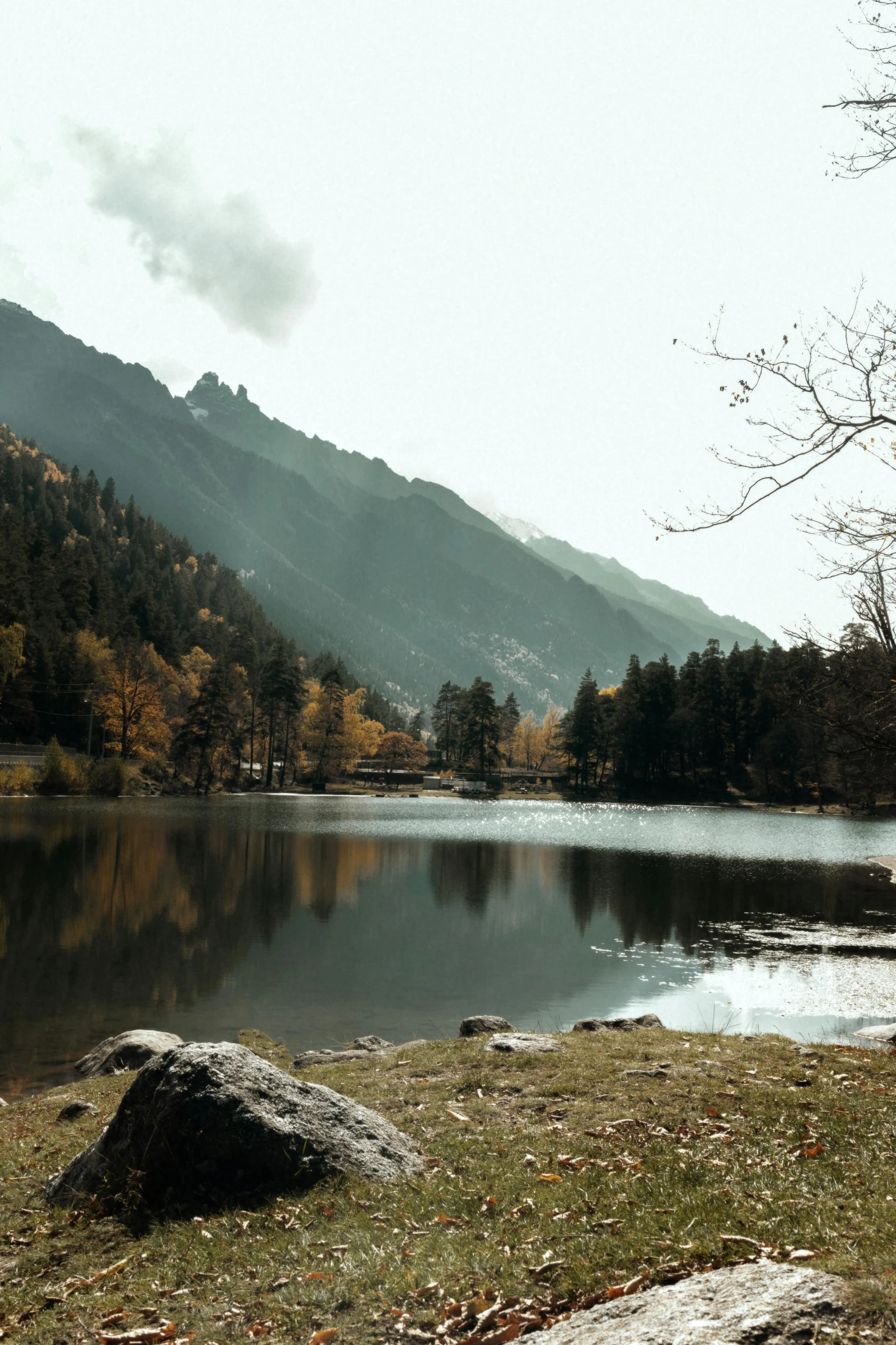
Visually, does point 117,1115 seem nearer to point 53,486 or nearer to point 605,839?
point 605,839

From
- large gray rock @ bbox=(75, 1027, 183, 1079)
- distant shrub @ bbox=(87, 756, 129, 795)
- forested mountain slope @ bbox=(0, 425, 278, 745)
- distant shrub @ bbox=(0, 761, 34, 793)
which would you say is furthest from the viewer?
forested mountain slope @ bbox=(0, 425, 278, 745)

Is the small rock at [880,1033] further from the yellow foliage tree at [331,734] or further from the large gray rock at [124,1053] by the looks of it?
the yellow foliage tree at [331,734]

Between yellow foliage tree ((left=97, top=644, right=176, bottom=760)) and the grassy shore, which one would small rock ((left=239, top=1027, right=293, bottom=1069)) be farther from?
yellow foliage tree ((left=97, top=644, right=176, bottom=760))

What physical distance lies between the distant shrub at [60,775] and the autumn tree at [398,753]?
53.9 meters

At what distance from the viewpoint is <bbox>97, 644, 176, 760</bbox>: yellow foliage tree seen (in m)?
82.2

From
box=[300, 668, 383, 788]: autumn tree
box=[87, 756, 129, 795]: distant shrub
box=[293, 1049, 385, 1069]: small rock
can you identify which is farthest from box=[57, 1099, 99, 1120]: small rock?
box=[300, 668, 383, 788]: autumn tree

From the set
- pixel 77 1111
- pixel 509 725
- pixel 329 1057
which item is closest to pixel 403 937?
pixel 329 1057

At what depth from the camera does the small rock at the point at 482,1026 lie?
530 inches

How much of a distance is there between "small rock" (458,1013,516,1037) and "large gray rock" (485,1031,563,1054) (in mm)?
1578

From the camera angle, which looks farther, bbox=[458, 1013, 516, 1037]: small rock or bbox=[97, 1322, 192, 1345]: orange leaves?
bbox=[458, 1013, 516, 1037]: small rock

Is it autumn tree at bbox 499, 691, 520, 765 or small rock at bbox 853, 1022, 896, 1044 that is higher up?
autumn tree at bbox 499, 691, 520, 765

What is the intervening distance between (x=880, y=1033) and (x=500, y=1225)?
1195cm

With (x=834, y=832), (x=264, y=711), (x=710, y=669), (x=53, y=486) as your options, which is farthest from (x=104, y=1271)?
(x=53, y=486)

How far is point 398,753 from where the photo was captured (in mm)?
121062
